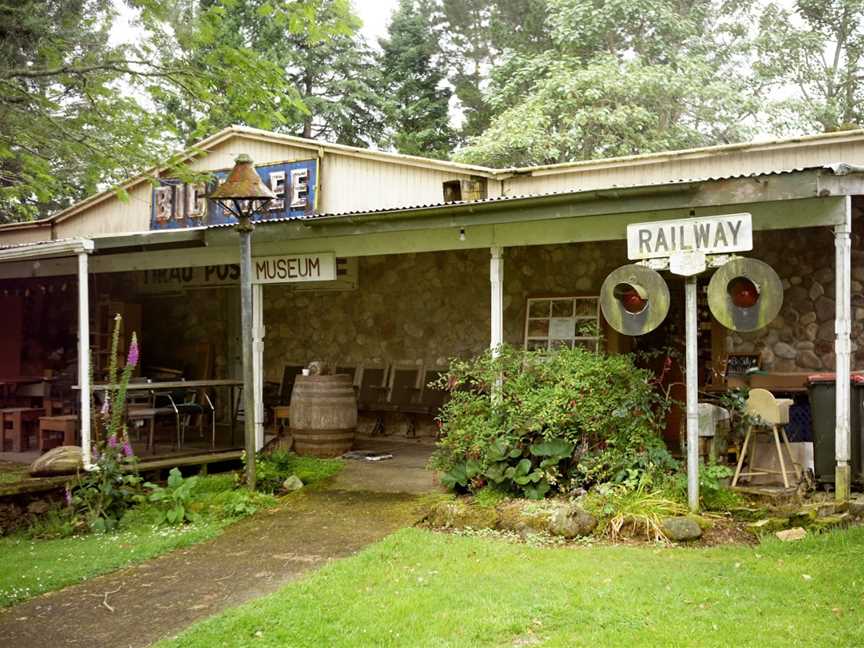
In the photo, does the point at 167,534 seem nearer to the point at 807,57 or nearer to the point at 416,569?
the point at 416,569

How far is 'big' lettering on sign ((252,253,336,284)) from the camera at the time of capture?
31.3 ft

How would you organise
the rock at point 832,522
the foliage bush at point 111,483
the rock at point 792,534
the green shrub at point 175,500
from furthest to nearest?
1. the foliage bush at point 111,483
2. the green shrub at point 175,500
3. the rock at point 832,522
4. the rock at point 792,534

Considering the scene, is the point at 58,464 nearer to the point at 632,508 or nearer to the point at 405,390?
the point at 405,390

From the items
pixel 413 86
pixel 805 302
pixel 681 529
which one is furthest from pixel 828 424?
pixel 413 86

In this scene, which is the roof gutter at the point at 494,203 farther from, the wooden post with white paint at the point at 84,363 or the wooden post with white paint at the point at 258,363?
the wooden post with white paint at the point at 84,363

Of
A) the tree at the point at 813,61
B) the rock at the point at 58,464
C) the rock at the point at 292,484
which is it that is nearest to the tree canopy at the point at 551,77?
the tree at the point at 813,61

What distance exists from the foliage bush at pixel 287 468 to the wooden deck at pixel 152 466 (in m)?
0.61

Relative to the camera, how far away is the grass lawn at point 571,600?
458 cm

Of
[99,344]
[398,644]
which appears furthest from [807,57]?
[398,644]

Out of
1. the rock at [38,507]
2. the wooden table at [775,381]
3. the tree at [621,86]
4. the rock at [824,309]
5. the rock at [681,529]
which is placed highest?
the tree at [621,86]

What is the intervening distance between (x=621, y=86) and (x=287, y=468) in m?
12.5

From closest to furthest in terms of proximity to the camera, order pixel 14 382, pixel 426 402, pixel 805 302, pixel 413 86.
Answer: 1. pixel 805 302
2. pixel 426 402
3. pixel 14 382
4. pixel 413 86

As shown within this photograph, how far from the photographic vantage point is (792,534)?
6.09 meters

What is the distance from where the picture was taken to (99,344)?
43.2 feet
